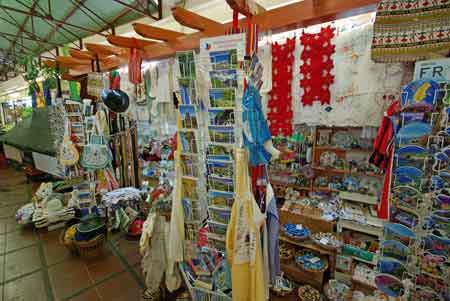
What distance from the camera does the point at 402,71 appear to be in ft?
5.69

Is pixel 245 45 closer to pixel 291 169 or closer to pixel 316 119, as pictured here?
pixel 316 119

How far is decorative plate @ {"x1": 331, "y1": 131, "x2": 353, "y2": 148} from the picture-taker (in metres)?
2.45

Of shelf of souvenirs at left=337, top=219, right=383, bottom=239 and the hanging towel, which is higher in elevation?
the hanging towel

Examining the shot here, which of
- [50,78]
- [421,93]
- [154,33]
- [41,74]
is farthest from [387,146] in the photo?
[41,74]

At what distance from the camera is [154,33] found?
64.7 inches

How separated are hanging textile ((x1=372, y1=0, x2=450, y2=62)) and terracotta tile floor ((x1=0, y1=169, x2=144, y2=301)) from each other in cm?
294

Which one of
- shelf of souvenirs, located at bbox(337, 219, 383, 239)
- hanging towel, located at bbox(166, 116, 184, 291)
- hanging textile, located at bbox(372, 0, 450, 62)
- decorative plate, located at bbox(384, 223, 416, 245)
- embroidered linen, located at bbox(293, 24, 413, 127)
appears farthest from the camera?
shelf of souvenirs, located at bbox(337, 219, 383, 239)

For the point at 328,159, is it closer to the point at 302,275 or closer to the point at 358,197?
the point at 358,197

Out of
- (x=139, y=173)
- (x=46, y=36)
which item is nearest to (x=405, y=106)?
(x=139, y=173)

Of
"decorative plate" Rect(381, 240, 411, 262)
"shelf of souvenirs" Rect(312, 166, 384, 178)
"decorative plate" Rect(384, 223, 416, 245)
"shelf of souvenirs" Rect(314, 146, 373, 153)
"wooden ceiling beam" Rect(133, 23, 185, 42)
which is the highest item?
"wooden ceiling beam" Rect(133, 23, 185, 42)

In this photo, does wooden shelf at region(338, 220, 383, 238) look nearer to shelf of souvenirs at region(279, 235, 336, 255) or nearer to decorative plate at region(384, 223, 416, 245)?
shelf of souvenirs at region(279, 235, 336, 255)

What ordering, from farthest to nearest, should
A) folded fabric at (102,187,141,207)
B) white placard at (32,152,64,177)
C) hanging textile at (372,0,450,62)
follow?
white placard at (32,152,64,177) < folded fabric at (102,187,141,207) < hanging textile at (372,0,450,62)

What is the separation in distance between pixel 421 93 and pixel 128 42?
2313 millimetres

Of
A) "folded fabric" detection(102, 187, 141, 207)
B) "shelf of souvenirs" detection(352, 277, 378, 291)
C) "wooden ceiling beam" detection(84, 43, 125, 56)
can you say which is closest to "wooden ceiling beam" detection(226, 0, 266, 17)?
"wooden ceiling beam" detection(84, 43, 125, 56)
